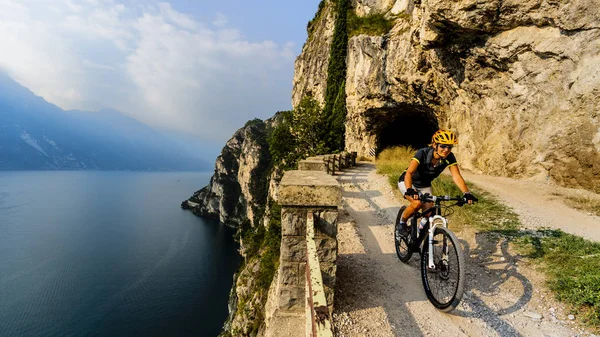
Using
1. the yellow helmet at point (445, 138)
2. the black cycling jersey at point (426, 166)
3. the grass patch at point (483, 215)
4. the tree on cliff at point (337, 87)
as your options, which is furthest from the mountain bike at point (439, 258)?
the tree on cliff at point (337, 87)

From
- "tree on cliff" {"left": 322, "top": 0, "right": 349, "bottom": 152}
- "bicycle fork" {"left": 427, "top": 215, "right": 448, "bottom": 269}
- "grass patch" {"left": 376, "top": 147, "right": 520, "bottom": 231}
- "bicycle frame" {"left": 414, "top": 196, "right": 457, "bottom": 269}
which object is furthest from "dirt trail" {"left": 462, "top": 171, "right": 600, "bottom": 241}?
"tree on cliff" {"left": 322, "top": 0, "right": 349, "bottom": 152}

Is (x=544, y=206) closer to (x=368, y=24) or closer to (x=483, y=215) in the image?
(x=483, y=215)

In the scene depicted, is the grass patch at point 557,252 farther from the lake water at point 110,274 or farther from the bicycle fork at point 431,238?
the lake water at point 110,274

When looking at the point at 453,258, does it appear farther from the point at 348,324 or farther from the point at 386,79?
the point at 386,79

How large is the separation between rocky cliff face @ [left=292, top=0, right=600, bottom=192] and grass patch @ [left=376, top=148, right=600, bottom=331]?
11.2 feet

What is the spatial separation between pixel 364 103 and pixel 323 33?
58.3ft

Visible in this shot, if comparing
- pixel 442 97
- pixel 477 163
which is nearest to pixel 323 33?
pixel 442 97

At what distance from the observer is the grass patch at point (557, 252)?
4.11m

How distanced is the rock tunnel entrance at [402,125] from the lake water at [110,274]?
1405 inches

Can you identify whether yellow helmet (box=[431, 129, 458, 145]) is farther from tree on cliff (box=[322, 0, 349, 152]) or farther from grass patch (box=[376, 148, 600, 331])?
tree on cliff (box=[322, 0, 349, 152])

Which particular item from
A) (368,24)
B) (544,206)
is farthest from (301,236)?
(368,24)

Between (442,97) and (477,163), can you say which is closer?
(477,163)

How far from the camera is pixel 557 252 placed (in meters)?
5.55

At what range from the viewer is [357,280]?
4.55 meters
